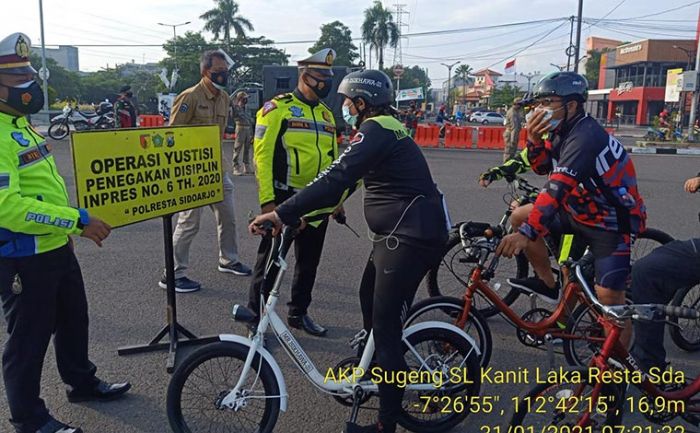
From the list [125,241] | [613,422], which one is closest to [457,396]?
[613,422]

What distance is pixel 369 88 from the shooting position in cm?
303

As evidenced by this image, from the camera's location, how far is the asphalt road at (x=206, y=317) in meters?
3.35

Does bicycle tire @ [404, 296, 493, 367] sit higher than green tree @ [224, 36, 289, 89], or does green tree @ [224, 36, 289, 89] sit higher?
green tree @ [224, 36, 289, 89]

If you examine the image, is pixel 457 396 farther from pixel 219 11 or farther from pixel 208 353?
pixel 219 11

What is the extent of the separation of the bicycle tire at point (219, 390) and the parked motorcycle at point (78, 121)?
18885mm

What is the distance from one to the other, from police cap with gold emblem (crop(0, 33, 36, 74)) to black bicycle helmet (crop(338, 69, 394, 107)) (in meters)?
1.65

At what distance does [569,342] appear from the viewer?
386 centimetres

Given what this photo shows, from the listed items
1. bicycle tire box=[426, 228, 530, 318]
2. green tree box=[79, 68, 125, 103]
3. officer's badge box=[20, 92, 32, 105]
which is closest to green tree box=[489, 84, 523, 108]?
green tree box=[79, 68, 125, 103]

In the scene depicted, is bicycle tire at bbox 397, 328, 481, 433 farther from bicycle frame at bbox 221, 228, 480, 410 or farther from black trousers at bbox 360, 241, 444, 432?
black trousers at bbox 360, 241, 444, 432

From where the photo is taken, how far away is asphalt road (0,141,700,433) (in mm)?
3348

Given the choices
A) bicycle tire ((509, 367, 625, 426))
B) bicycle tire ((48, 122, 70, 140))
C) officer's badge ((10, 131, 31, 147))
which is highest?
officer's badge ((10, 131, 31, 147))

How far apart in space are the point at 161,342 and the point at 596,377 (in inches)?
120

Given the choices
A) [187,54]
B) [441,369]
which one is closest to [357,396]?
[441,369]

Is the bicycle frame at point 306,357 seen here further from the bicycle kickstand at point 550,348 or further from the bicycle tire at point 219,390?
the bicycle kickstand at point 550,348
